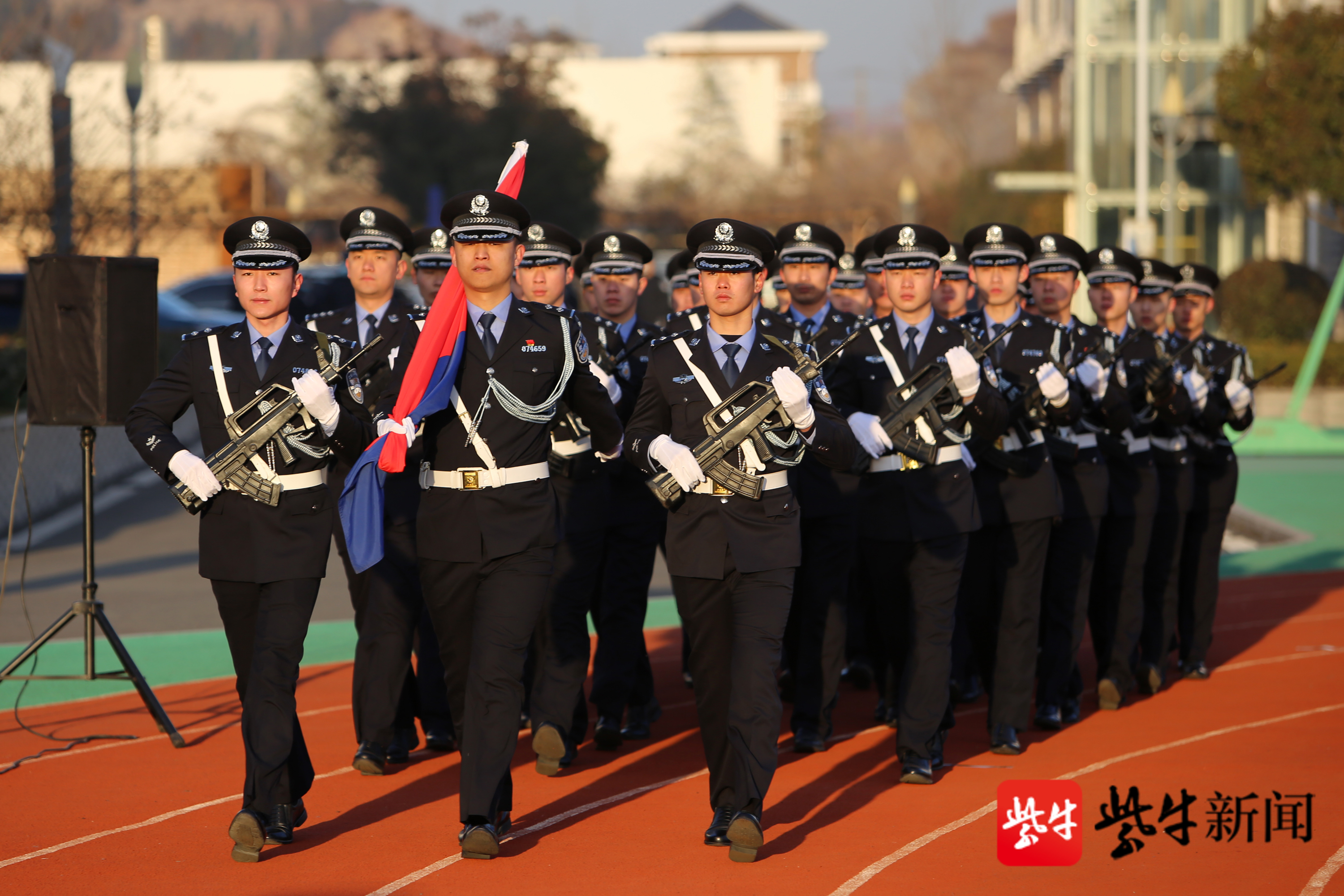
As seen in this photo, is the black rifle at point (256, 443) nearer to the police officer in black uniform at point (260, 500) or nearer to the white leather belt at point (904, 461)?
the police officer in black uniform at point (260, 500)

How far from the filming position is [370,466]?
19.6 ft

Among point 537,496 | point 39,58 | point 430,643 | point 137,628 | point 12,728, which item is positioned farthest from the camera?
point 39,58

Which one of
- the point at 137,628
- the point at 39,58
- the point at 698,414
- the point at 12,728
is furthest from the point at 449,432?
the point at 39,58

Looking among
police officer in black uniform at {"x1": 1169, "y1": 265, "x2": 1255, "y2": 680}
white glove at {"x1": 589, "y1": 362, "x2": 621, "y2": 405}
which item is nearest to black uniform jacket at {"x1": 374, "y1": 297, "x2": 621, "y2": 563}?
white glove at {"x1": 589, "y1": 362, "x2": 621, "y2": 405}

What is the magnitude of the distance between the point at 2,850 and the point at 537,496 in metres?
2.40

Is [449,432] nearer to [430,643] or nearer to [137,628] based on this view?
[430,643]

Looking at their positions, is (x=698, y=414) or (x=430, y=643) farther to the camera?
(x=430, y=643)

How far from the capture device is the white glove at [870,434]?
6.81 metres

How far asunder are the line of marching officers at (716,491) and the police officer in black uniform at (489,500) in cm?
1

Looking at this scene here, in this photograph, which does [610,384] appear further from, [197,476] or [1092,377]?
[1092,377]

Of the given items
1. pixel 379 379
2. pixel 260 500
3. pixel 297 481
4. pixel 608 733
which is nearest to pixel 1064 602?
pixel 608 733

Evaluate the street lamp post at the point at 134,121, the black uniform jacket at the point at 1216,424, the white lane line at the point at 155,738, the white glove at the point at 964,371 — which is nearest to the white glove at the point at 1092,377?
the white glove at the point at 964,371

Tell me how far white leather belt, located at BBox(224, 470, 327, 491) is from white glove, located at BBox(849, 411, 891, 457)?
2.19m

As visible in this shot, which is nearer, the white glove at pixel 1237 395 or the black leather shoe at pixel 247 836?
the black leather shoe at pixel 247 836
